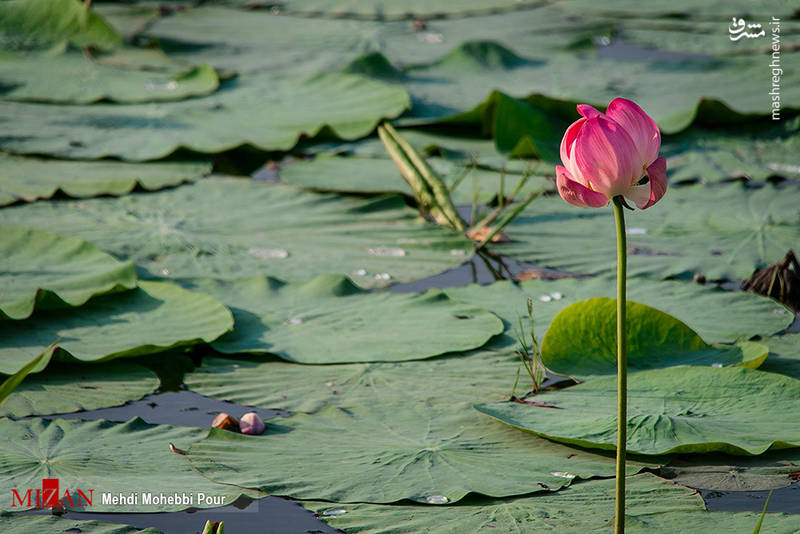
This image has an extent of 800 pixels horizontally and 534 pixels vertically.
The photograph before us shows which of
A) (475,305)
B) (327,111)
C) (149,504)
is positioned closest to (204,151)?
(327,111)

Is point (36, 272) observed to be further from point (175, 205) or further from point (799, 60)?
point (799, 60)

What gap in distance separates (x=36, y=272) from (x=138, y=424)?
2.27 feet

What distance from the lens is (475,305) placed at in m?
2.18

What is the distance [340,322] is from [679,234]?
1.10m

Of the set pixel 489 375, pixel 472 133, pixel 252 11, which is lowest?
pixel 489 375

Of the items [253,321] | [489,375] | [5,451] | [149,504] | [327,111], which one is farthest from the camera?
[327,111]

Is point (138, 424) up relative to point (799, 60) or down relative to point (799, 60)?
down

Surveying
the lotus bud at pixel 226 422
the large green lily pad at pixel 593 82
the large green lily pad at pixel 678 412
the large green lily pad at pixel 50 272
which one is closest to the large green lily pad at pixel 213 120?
the large green lily pad at pixel 593 82

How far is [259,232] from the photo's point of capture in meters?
2.60

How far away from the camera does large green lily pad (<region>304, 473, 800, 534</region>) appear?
A: 1.34 meters

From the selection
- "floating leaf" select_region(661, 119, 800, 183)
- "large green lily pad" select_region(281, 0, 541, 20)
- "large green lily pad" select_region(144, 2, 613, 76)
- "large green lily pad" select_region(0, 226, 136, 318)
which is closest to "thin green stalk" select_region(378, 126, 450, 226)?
"floating leaf" select_region(661, 119, 800, 183)

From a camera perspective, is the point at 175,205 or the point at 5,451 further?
the point at 175,205

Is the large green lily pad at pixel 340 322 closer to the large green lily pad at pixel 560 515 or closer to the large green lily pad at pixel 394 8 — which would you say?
the large green lily pad at pixel 560 515

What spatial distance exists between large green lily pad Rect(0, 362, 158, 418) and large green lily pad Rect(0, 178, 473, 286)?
447 mm
